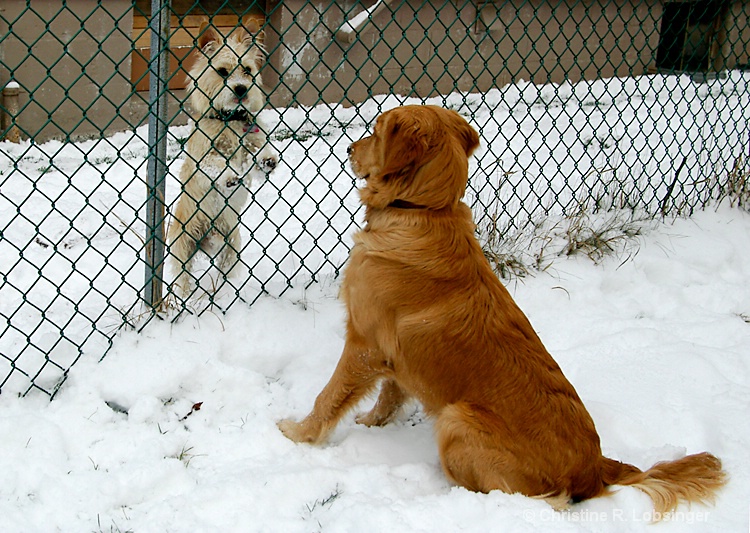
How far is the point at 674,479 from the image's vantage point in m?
2.43

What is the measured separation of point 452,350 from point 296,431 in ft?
2.36

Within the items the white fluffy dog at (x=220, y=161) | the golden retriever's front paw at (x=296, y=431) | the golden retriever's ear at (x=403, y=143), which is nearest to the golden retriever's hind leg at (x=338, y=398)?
the golden retriever's front paw at (x=296, y=431)

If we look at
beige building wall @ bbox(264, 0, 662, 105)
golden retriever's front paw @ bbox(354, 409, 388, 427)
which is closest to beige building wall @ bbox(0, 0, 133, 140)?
beige building wall @ bbox(264, 0, 662, 105)

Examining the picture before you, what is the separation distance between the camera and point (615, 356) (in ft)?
11.1

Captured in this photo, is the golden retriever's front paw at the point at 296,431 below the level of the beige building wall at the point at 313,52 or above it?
below

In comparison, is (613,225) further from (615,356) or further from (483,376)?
(483,376)

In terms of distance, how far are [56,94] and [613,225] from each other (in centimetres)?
572

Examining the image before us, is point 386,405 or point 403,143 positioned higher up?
point 403,143

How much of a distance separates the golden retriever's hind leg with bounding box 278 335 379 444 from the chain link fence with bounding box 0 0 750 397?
2.79 feet

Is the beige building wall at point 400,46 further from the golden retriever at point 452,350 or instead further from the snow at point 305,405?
the golden retriever at point 452,350

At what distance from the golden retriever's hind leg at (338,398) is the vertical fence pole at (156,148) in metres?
0.97

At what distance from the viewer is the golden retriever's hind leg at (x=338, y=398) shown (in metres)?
2.74

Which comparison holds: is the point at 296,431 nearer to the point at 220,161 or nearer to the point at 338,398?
the point at 338,398

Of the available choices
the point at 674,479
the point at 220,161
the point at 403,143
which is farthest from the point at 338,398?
the point at 220,161
